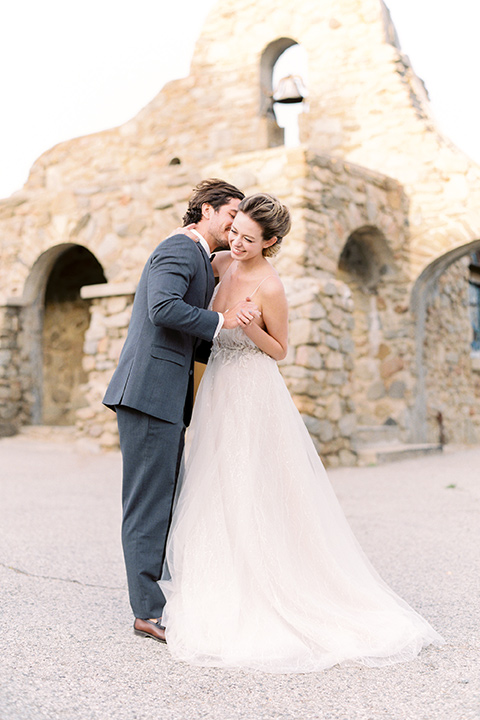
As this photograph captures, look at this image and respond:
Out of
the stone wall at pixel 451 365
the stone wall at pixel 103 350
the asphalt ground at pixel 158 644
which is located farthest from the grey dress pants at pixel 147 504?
the stone wall at pixel 451 365

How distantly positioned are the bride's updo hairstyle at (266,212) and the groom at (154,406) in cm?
22

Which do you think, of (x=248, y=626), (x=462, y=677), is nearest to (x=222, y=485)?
(x=248, y=626)

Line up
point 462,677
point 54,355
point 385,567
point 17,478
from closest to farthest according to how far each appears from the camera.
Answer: point 462,677 → point 385,567 → point 17,478 → point 54,355

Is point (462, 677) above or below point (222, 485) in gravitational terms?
below

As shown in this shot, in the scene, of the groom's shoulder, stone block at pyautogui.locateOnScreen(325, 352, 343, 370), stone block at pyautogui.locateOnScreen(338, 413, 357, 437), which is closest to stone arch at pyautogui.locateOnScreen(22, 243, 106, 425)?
stone block at pyautogui.locateOnScreen(325, 352, 343, 370)

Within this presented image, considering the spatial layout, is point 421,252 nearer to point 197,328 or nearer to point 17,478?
point 17,478

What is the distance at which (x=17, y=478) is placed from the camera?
6.11 metres

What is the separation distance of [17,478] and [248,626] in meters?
4.47

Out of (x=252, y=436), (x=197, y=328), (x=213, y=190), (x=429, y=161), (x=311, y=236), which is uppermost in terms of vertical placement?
(x=429, y=161)

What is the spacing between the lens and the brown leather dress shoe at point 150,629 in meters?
2.25

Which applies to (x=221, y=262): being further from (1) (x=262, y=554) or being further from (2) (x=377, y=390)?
(2) (x=377, y=390)

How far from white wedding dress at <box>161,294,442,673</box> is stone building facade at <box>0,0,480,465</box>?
3.98 metres

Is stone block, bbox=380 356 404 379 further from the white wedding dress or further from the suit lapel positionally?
the suit lapel

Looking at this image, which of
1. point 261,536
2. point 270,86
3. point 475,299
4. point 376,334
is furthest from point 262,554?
point 475,299
